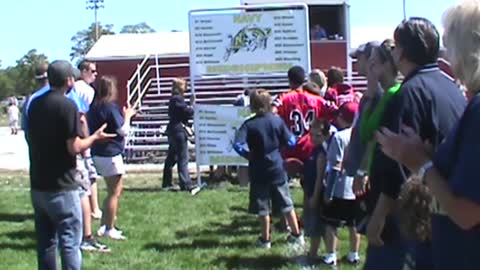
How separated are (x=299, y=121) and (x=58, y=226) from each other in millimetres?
3907

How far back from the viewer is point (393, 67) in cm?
506

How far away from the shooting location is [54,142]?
22.7 feet

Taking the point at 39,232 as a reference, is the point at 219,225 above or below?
below

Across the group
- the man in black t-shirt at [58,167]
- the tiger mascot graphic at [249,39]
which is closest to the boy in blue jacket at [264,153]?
the man in black t-shirt at [58,167]

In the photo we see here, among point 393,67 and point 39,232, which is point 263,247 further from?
point 393,67

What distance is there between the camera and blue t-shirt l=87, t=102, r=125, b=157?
31.6ft

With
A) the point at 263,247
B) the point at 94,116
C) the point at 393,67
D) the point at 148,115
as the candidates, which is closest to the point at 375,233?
the point at 393,67

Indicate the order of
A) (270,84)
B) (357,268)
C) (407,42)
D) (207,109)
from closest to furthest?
(407,42)
(357,268)
(207,109)
(270,84)

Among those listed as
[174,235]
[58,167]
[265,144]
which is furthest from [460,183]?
[174,235]

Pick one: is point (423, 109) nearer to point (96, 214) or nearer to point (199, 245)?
point (199, 245)

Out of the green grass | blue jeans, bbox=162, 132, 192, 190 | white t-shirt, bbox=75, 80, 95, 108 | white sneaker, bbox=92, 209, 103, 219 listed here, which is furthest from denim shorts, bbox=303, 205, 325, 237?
the green grass

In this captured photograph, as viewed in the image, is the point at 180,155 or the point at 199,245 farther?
the point at 180,155

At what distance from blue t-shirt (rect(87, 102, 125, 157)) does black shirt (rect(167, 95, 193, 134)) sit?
15.1 ft

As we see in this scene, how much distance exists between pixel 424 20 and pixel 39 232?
381 cm
